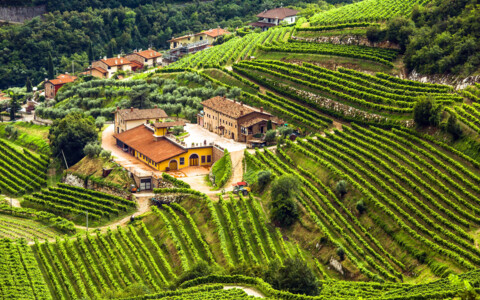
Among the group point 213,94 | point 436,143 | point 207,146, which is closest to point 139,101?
point 213,94

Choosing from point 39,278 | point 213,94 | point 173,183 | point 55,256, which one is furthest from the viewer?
point 213,94

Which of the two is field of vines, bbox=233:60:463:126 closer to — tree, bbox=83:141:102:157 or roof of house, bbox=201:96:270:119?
roof of house, bbox=201:96:270:119

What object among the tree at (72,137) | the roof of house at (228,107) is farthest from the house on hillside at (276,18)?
the tree at (72,137)

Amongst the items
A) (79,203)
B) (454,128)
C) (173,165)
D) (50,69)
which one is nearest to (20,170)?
(79,203)

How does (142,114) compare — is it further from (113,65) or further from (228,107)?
(113,65)

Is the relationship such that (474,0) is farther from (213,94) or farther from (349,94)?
(213,94)

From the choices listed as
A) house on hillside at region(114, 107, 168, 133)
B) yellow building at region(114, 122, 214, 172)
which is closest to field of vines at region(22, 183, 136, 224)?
yellow building at region(114, 122, 214, 172)
